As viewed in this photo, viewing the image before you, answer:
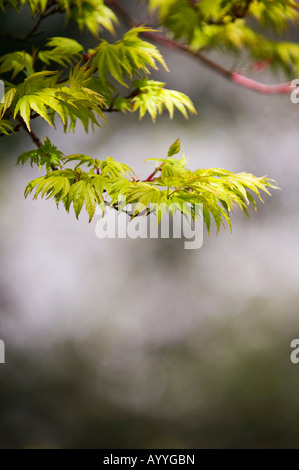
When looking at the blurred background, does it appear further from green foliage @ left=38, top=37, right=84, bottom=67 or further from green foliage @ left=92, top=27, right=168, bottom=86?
green foliage @ left=92, top=27, right=168, bottom=86

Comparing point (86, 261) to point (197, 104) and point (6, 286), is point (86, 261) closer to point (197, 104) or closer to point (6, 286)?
point (6, 286)

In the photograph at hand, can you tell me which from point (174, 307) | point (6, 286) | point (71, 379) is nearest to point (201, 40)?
point (174, 307)

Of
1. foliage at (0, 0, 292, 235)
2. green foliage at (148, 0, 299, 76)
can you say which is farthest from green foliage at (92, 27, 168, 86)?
green foliage at (148, 0, 299, 76)

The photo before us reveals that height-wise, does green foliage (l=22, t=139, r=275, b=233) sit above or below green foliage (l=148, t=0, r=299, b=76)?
below

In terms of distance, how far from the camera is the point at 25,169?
3240 millimetres

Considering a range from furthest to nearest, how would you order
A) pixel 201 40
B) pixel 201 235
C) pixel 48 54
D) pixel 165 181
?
pixel 201 235 → pixel 201 40 → pixel 48 54 → pixel 165 181

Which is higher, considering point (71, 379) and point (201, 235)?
point (201, 235)

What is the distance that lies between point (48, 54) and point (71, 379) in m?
2.65

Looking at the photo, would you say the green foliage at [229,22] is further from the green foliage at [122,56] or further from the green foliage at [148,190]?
the green foliage at [148,190]

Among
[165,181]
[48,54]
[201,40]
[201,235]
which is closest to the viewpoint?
[165,181]

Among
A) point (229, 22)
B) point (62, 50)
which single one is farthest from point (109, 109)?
point (229, 22)

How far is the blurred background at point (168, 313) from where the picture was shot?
10.8 feet

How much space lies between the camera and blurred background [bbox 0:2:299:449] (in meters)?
3.29
